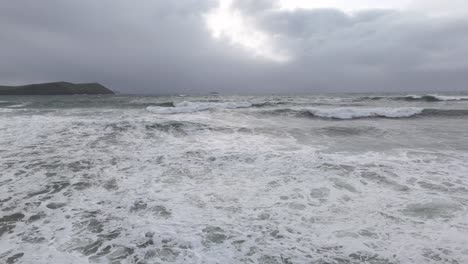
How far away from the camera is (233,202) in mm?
4715

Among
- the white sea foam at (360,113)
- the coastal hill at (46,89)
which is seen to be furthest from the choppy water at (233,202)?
the coastal hill at (46,89)

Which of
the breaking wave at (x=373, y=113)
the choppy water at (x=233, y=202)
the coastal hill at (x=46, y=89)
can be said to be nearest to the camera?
the choppy water at (x=233, y=202)

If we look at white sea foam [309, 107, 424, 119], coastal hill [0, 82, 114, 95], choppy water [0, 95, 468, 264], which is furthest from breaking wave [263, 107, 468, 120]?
coastal hill [0, 82, 114, 95]

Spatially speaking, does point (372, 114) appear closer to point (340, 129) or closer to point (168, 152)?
point (340, 129)

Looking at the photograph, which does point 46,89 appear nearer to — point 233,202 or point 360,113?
point 360,113

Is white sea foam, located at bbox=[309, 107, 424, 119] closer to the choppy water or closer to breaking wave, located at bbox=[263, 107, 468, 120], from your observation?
breaking wave, located at bbox=[263, 107, 468, 120]

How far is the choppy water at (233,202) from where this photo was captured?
330 cm

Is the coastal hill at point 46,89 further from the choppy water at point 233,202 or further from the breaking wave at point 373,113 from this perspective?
the choppy water at point 233,202

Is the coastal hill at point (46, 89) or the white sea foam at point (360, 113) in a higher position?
the coastal hill at point (46, 89)

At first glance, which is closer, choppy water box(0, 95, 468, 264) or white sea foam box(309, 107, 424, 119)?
choppy water box(0, 95, 468, 264)

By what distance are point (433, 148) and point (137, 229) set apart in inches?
357

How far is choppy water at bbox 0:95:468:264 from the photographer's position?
330 centimetres

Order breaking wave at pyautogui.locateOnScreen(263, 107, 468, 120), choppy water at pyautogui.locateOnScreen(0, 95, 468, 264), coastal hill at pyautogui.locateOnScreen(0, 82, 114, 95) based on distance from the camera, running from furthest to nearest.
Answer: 1. coastal hill at pyautogui.locateOnScreen(0, 82, 114, 95)
2. breaking wave at pyautogui.locateOnScreen(263, 107, 468, 120)
3. choppy water at pyautogui.locateOnScreen(0, 95, 468, 264)

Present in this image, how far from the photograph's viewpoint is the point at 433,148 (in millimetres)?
8688
